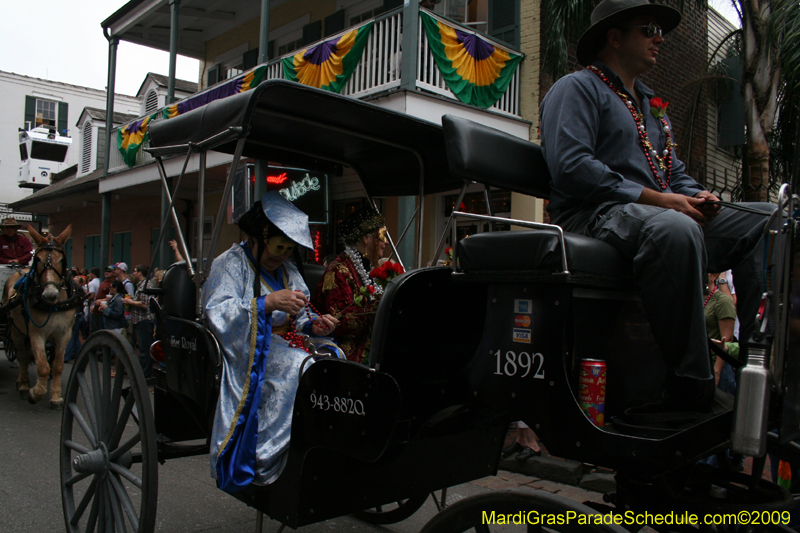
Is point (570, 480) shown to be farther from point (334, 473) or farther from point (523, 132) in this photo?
point (523, 132)

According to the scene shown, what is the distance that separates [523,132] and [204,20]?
9981 mm

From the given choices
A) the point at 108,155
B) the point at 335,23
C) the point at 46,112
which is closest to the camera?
the point at 335,23

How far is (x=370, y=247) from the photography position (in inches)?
155

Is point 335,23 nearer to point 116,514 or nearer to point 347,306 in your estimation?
point 347,306

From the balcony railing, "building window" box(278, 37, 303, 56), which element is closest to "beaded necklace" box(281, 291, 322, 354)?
the balcony railing

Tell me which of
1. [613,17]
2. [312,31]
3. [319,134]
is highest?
[312,31]

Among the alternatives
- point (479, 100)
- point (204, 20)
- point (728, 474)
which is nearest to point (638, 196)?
point (728, 474)

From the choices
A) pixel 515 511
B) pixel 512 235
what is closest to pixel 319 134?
pixel 512 235

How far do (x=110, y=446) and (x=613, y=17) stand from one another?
312cm

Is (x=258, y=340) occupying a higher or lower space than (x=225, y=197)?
lower

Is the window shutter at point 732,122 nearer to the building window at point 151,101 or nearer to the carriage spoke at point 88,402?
the carriage spoke at point 88,402

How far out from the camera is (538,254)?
71.8 inches

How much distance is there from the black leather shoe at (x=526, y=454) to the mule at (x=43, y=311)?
5.45m

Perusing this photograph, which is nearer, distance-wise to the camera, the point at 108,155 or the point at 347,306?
the point at 347,306
